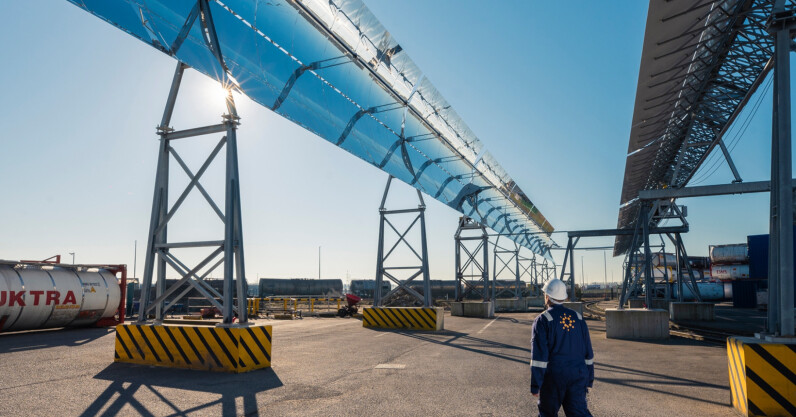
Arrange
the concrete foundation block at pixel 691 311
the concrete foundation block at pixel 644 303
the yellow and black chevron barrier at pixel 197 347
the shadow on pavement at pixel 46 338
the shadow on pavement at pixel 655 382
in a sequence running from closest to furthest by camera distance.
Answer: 1. the shadow on pavement at pixel 655 382
2. the yellow and black chevron barrier at pixel 197 347
3. the shadow on pavement at pixel 46 338
4. the concrete foundation block at pixel 691 311
5. the concrete foundation block at pixel 644 303

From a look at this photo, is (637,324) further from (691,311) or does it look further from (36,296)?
(36,296)

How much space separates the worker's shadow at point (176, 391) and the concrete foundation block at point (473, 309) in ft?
66.6

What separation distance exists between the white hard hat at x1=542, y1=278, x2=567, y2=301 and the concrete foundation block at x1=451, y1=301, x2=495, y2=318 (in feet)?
78.5

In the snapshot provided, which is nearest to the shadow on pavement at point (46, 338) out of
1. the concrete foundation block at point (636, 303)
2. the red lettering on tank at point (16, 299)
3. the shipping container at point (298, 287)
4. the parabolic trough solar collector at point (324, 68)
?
the red lettering on tank at point (16, 299)

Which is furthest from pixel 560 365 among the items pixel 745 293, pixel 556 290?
pixel 745 293

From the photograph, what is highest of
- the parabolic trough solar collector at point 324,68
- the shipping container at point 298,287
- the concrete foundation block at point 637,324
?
the parabolic trough solar collector at point 324,68

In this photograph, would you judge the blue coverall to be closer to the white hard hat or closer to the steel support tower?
the white hard hat

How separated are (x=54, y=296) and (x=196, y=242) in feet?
36.6

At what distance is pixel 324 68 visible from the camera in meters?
9.23

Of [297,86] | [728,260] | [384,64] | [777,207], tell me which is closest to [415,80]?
[384,64]

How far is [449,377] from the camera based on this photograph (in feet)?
27.9

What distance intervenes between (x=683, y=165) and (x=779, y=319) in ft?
45.4

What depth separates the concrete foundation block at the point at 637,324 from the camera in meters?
15.5

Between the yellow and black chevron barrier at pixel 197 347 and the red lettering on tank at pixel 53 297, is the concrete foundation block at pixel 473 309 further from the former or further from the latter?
the yellow and black chevron barrier at pixel 197 347
